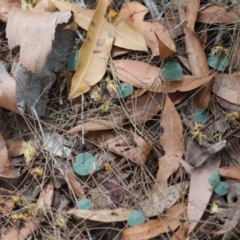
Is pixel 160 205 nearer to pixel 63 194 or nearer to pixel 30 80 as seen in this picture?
pixel 63 194

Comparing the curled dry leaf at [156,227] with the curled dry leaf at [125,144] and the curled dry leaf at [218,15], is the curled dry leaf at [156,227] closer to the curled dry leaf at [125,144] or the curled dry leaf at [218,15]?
the curled dry leaf at [125,144]

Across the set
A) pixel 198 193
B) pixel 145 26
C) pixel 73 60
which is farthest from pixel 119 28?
pixel 198 193

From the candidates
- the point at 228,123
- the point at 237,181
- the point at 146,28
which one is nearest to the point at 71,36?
the point at 146,28

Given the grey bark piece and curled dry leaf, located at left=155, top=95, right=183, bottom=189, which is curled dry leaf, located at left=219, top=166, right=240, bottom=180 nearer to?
curled dry leaf, located at left=155, top=95, right=183, bottom=189

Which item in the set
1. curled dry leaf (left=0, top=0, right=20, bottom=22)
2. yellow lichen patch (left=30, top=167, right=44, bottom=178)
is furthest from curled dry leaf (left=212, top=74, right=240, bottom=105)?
curled dry leaf (left=0, top=0, right=20, bottom=22)

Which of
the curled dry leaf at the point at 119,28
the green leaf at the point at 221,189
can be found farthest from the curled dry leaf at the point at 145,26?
the green leaf at the point at 221,189

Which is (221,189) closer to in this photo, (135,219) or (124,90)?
(135,219)
